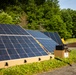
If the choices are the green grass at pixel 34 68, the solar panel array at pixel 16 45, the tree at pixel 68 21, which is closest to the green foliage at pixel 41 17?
the tree at pixel 68 21

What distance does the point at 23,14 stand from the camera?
7712 centimetres

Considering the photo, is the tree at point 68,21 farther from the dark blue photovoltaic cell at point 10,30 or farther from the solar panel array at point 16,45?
the solar panel array at point 16,45

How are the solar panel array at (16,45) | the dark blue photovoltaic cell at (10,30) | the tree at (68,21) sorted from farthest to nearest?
the tree at (68,21)
the dark blue photovoltaic cell at (10,30)
the solar panel array at (16,45)

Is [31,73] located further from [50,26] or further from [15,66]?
[50,26]

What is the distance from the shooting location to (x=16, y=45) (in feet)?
71.0

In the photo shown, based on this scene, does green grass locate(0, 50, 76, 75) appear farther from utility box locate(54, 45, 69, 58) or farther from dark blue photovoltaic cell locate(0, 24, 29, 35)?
dark blue photovoltaic cell locate(0, 24, 29, 35)

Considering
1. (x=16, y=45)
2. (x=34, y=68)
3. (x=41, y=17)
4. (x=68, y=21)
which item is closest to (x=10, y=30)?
(x=16, y=45)

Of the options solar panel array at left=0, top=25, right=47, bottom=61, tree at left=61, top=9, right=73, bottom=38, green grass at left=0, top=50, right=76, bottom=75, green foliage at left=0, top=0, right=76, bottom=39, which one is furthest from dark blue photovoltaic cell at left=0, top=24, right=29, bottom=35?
tree at left=61, top=9, right=73, bottom=38

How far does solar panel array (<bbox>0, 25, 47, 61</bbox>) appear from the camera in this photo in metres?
19.7

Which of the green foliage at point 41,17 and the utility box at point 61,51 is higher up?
the green foliage at point 41,17

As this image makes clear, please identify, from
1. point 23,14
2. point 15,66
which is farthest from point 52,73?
point 23,14

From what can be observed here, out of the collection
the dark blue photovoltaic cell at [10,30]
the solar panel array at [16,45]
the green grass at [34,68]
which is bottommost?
the green grass at [34,68]

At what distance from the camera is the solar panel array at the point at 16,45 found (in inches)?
777

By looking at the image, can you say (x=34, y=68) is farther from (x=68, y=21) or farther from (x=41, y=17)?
(x=68, y=21)
